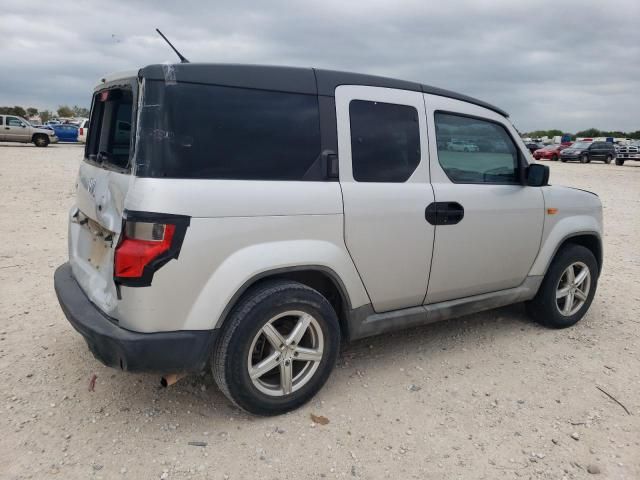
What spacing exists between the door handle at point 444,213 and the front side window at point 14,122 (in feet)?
95.3

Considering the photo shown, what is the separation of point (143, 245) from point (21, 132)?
29.3 m

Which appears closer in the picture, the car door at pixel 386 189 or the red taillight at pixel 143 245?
the red taillight at pixel 143 245

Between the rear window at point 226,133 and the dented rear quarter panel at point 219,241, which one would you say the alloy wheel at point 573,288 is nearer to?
the dented rear quarter panel at point 219,241

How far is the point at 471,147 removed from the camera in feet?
12.1

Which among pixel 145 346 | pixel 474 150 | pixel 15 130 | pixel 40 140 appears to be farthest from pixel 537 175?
pixel 40 140

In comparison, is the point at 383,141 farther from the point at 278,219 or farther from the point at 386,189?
the point at 278,219

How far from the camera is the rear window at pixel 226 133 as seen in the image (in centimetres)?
248

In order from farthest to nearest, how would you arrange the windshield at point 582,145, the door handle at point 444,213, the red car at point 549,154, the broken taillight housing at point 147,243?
1. the red car at point 549,154
2. the windshield at point 582,145
3. the door handle at point 444,213
4. the broken taillight housing at point 147,243

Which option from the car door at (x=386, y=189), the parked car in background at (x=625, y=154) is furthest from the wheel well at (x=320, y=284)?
the parked car in background at (x=625, y=154)

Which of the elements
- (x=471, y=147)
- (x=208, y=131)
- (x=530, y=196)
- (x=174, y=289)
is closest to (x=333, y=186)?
(x=208, y=131)

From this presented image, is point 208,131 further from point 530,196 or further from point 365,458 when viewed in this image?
point 530,196

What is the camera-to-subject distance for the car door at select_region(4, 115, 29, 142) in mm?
26375

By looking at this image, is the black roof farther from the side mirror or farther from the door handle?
the side mirror

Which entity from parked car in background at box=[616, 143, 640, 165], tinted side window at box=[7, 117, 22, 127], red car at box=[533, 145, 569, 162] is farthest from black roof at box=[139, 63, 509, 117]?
red car at box=[533, 145, 569, 162]
